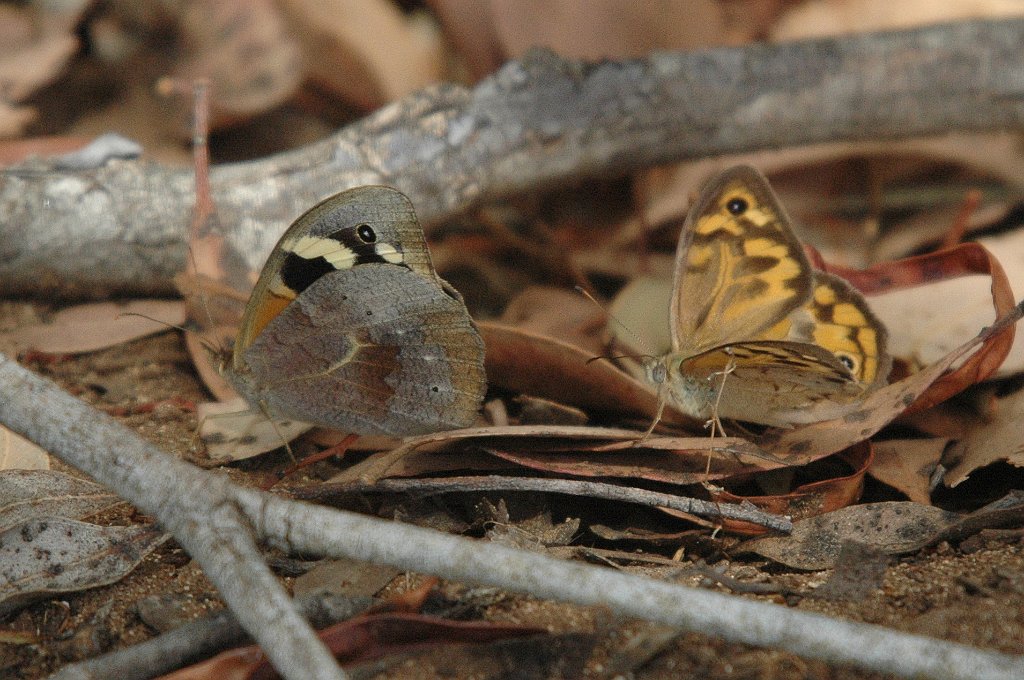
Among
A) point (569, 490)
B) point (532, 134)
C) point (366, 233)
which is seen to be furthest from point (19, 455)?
point (532, 134)

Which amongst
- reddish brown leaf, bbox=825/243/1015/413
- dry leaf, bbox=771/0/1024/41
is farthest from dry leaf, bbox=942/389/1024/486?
dry leaf, bbox=771/0/1024/41

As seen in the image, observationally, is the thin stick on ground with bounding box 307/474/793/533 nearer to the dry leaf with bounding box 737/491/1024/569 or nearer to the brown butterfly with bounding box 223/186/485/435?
the dry leaf with bounding box 737/491/1024/569

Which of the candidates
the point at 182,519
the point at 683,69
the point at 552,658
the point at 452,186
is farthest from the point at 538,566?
the point at 683,69

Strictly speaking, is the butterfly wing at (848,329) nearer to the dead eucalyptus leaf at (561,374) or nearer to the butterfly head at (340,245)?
the dead eucalyptus leaf at (561,374)

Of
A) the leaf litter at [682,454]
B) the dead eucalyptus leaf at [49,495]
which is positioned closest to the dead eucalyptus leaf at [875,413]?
the leaf litter at [682,454]

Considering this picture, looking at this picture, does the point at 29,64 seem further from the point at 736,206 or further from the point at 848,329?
the point at 848,329

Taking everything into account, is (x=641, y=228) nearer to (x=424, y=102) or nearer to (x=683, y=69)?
(x=683, y=69)
